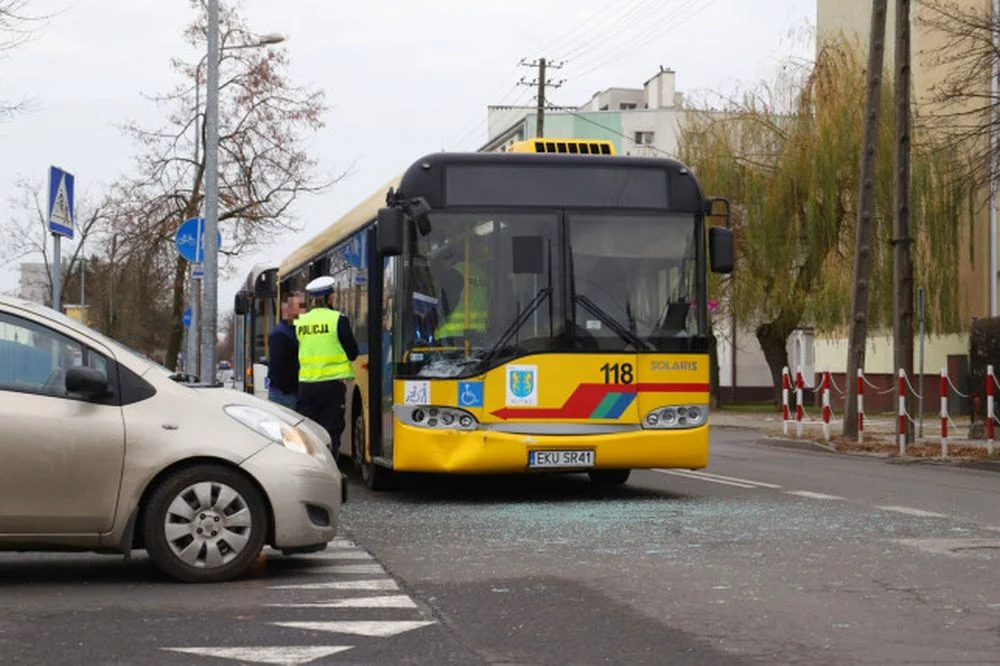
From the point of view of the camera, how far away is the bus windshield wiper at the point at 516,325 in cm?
1381

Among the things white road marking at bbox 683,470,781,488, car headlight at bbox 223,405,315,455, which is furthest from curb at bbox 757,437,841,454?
car headlight at bbox 223,405,315,455

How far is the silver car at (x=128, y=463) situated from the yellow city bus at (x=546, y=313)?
4.95 meters

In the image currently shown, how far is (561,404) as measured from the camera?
1384 cm

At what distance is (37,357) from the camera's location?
8617 millimetres

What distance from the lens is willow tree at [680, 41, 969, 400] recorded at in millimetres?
37031

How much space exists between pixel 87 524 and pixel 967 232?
35.4 metres

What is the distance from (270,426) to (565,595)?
6.26 feet

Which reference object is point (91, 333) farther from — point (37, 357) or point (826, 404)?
point (826, 404)

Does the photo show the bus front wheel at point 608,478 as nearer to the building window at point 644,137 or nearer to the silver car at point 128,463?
the silver car at point 128,463

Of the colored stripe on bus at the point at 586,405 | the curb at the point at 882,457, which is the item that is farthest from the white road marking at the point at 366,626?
the curb at the point at 882,457

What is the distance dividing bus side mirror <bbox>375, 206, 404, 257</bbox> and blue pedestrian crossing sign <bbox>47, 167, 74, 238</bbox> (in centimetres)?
285

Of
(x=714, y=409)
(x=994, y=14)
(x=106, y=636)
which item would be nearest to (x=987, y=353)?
(x=994, y=14)

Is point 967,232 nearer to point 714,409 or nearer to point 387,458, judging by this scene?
point 714,409

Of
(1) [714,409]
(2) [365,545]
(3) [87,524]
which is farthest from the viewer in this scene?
(1) [714,409]
